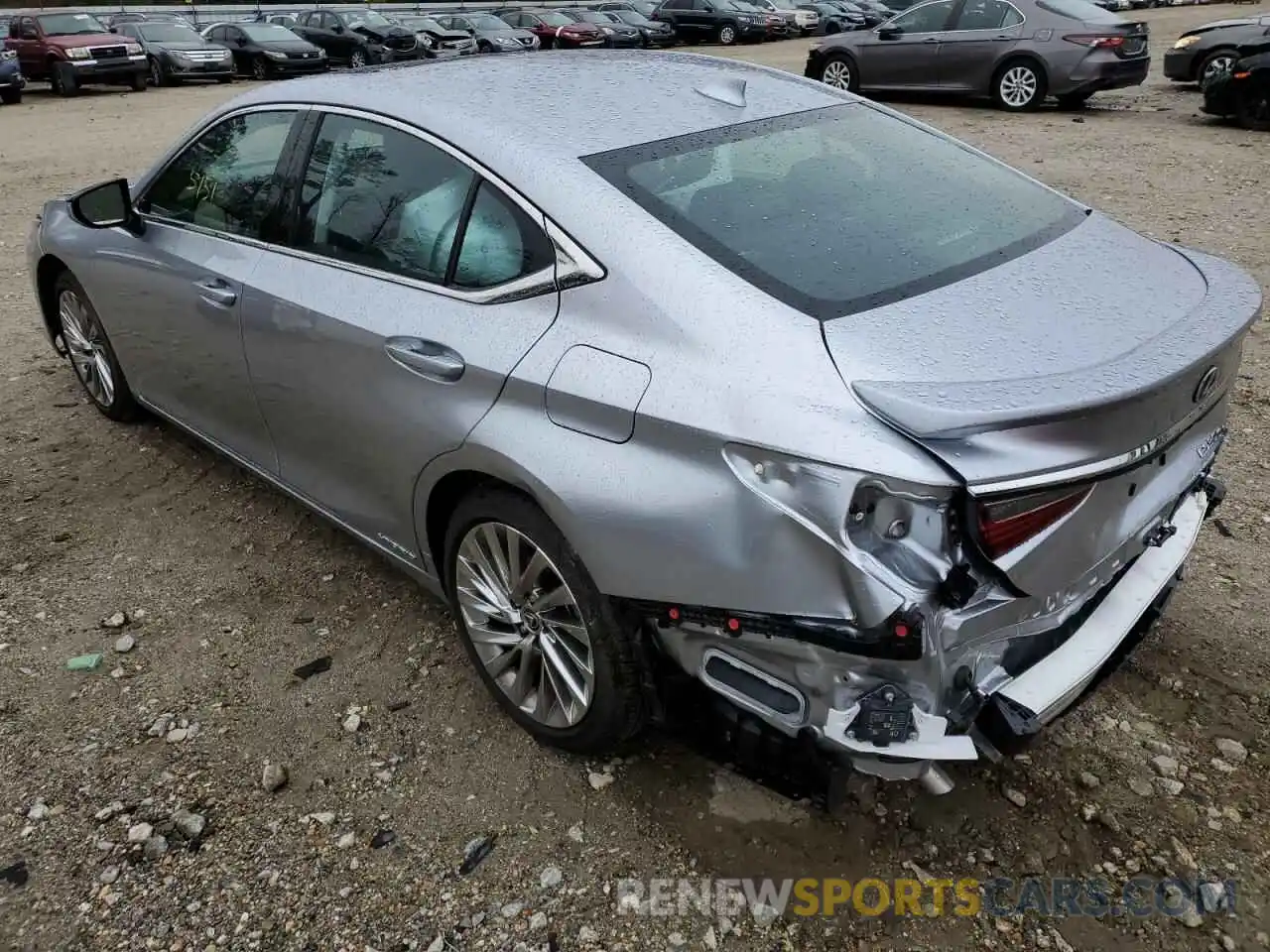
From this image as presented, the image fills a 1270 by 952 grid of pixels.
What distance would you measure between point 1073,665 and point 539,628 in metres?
1.26

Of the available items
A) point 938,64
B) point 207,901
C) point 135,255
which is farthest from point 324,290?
point 938,64

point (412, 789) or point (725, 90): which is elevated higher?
point (725, 90)

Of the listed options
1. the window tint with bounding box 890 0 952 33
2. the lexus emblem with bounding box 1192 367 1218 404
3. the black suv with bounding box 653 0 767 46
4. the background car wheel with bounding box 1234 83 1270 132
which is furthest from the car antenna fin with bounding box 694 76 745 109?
the black suv with bounding box 653 0 767 46

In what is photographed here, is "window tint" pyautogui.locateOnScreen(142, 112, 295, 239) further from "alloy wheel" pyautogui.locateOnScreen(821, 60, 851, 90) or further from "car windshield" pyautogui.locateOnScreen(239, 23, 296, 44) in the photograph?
"car windshield" pyautogui.locateOnScreen(239, 23, 296, 44)

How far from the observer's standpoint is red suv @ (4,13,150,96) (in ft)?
64.2

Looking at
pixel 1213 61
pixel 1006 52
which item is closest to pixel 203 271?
pixel 1006 52

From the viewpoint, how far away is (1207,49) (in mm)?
13469

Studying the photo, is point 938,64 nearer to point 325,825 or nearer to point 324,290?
point 324,290

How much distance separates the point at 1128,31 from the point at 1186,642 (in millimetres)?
12098

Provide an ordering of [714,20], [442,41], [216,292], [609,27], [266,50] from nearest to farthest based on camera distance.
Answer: [216,292] < [266,50] < [442,41] < [609,27] < [714,20]

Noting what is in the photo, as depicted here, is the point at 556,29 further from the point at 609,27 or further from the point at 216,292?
the point at 216,292

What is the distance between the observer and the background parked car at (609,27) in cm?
2494

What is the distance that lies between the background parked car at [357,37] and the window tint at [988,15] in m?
14.2

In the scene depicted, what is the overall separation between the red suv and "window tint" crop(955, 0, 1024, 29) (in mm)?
15815
